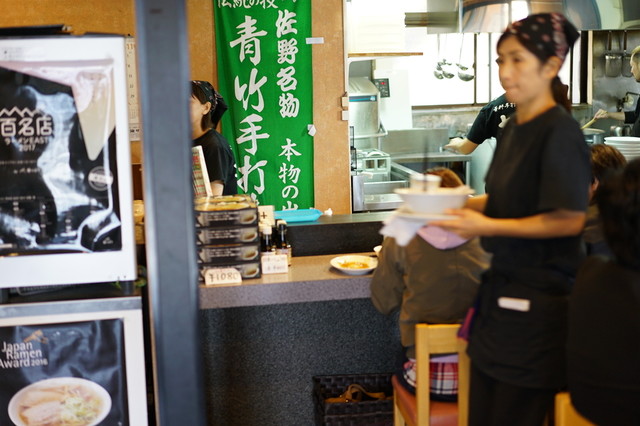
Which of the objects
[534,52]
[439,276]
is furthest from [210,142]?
[534,52]

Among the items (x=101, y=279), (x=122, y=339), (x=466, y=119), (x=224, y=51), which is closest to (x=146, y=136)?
(x=101, y=279)

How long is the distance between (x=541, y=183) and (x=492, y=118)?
8.54 ft

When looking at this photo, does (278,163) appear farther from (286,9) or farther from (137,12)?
(137,12)

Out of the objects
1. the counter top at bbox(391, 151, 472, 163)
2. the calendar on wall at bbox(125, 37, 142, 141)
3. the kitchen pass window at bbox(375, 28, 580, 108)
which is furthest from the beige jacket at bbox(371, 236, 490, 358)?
the kitchen pass window at bbox(375, 28, 580, 108)

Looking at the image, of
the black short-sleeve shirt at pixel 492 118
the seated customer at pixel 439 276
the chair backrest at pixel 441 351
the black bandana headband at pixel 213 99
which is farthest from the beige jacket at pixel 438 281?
the black short-sleeve shirt at pixel 492 118

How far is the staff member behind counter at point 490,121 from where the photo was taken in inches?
177

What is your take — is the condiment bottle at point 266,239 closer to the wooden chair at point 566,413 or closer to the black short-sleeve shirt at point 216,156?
the black short-sleeve shirt at point 216,156

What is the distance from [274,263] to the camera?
3043mm

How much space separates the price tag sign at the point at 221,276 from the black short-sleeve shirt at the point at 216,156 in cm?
114

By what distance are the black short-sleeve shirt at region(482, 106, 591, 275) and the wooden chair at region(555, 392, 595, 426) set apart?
334 mm

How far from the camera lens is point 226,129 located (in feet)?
18.3

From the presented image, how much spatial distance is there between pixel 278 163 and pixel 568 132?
3724mm

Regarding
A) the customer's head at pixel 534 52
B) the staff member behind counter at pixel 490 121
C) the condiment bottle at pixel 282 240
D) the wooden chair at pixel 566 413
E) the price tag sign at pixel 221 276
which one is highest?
the customer's head at pixel 534 52

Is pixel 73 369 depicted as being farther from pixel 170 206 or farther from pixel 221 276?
pixel 170 206
